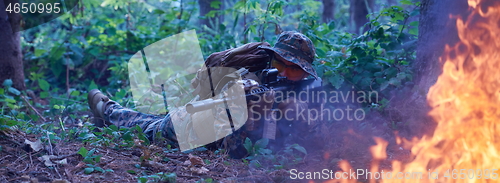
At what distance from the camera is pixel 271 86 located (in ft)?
13.0

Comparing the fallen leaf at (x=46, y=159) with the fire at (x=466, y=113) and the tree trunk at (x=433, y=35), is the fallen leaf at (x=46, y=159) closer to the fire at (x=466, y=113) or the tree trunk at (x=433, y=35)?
the fire at (x=466, y=113)

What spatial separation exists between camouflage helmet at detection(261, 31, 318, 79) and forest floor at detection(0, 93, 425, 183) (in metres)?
0.89

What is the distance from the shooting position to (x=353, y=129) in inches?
179

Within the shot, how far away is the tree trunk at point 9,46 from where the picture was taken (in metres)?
5.96

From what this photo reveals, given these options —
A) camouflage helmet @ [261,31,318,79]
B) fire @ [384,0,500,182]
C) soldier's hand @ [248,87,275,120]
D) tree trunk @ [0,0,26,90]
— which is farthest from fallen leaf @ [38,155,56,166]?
tree trunk @ [0,0,26,90]

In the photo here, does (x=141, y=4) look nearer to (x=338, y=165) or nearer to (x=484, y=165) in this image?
(x=338, y=165)

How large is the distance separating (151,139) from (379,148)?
2.42 meters

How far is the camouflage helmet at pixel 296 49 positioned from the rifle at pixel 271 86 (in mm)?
129

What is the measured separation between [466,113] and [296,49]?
1771 millimetres

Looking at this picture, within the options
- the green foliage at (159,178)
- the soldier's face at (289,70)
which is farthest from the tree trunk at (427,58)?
the green foliage at (159,178)

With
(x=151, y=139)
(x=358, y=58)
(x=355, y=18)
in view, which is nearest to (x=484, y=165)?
(x=358, y=58)

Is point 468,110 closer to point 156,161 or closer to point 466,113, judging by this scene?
point 466,113

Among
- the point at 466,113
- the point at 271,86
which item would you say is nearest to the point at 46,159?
the point at 271,86

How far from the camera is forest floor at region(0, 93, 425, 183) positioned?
297cm
